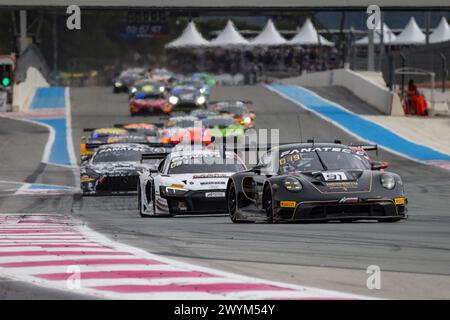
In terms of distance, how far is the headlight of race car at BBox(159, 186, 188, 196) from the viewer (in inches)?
717

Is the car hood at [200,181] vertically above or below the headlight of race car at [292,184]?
below

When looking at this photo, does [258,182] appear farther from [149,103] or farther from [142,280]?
[149,103]

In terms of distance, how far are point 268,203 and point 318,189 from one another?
2.72ft

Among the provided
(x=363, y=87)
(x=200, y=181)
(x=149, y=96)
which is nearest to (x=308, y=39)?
(x=363, y=87)

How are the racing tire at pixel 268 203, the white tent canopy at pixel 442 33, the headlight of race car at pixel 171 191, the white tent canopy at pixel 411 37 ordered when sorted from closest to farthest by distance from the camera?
the racing tire at pixel 268 203
the headlight of race car at pixel 171 191
the white tent canopy at pixel 442 33
the white tent canopy at pixel 411 37

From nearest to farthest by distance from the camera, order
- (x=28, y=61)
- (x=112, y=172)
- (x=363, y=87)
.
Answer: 1. (x=112, y=172)
2. (x=363, y=87)
3. (x=28, y=61)

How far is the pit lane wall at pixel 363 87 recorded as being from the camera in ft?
159

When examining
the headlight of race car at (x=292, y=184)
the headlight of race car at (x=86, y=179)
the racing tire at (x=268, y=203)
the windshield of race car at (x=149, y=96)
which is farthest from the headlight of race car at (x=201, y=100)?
the headlight of race car at (x=292, y=184)

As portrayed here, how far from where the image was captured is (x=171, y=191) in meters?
18.3

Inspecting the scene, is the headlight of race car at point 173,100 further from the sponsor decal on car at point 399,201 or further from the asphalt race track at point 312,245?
the sponsor decal on car at point 399,201

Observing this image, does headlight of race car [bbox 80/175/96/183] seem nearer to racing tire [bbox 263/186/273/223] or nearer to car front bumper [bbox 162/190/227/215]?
car front bumper [bbox 162/190/227/215]

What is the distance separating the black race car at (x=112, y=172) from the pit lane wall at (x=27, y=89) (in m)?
27.8

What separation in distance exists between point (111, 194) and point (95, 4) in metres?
20.0
